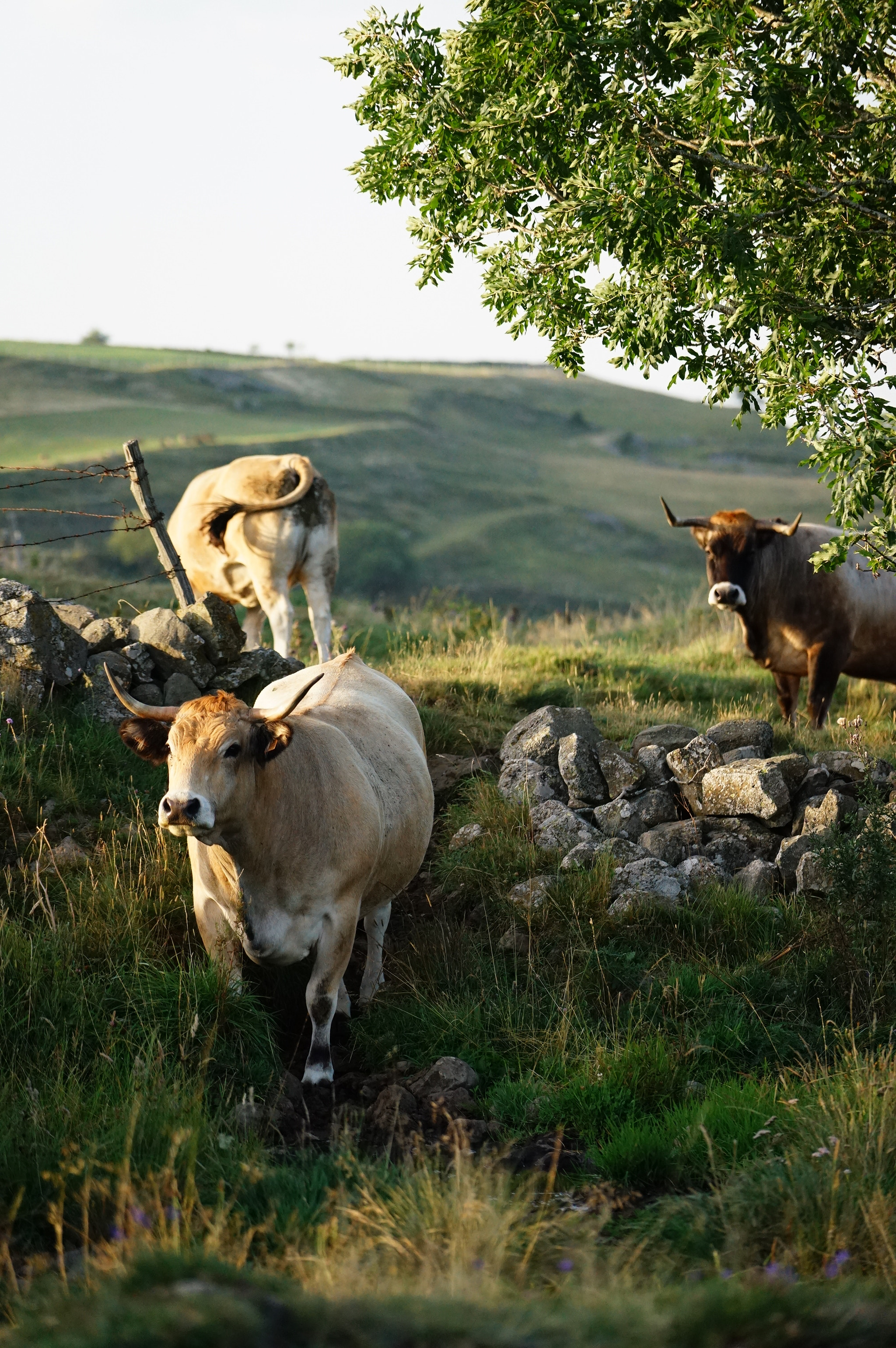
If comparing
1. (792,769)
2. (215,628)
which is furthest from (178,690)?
(792,769)

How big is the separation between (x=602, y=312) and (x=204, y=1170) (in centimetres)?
603

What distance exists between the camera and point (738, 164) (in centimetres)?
677

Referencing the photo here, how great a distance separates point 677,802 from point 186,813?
452cm

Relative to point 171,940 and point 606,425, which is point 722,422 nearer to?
point 606,425

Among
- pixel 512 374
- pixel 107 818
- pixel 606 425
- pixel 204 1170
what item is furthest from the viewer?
pixel 512 374

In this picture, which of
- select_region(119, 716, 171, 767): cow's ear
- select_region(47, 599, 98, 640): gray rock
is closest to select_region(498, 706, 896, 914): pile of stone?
select_region(119, 716, 171, 767): cow's ear

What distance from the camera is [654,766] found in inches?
349

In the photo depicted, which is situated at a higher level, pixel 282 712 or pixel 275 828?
pixel 282 712

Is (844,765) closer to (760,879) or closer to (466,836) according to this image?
(760,879)

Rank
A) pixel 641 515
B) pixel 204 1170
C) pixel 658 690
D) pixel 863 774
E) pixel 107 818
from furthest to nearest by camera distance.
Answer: pixel 641 515
pixel 658 690
pixel 863 774
pixel 107 818
pixel 204 1170

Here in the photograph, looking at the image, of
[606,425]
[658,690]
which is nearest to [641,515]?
[606,425]

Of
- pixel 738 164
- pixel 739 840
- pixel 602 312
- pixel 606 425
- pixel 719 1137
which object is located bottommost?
pixel 719 1137

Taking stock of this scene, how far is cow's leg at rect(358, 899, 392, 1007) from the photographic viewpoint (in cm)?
705

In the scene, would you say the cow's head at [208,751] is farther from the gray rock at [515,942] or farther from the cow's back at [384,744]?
the gray rock at [515,942]
